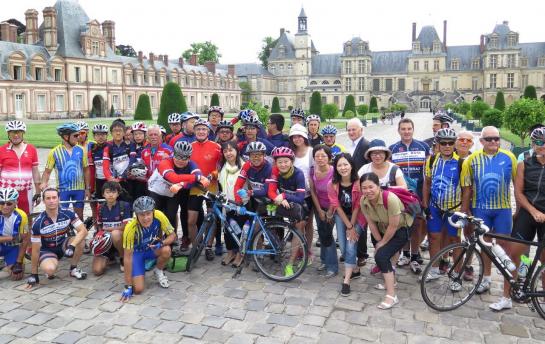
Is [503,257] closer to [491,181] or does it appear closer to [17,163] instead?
[491,181]

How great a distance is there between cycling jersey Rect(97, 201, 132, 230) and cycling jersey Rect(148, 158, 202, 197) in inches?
17.8

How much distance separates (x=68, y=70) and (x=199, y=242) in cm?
4900

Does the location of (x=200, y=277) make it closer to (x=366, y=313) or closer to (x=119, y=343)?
(x=119, y=343)

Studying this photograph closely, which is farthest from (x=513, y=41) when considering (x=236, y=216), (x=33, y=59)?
(x=236, y=216)

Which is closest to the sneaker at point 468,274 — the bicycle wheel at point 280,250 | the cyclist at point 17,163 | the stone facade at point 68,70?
the bicycle wheel at point 280,250

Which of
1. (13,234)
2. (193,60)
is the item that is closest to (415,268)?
(13,234)

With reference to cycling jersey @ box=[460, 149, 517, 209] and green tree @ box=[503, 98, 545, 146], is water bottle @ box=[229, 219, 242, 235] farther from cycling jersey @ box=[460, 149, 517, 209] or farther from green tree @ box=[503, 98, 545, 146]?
green tree @ box=[503, 98, 545, 146]

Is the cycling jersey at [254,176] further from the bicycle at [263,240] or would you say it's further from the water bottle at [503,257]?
the water bottle at [503,257]

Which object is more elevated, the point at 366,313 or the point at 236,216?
the point at 236,216

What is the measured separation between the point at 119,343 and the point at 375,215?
113 inches

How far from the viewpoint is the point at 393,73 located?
8631 centimetres

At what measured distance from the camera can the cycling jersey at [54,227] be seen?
575 centimetres

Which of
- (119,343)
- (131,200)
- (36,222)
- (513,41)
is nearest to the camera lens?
(119,343)

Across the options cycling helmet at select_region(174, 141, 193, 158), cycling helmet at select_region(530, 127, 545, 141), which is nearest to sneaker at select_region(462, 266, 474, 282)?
cycling helmet at select_region(530, 127, 545, 141)
